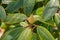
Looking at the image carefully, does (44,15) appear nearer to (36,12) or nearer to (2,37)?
(36,12)

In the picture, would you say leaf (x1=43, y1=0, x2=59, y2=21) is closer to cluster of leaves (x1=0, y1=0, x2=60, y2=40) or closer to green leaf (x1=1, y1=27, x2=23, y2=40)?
Result: cluster of leaves (x1=0, y1=0, x2=60, y2=40)

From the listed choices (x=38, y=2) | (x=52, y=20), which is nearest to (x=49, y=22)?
(x=52, y=20)

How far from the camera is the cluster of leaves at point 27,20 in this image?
28.3 inches

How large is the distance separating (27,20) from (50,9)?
0.36 ft

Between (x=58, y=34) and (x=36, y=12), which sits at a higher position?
(x=36, y=12)

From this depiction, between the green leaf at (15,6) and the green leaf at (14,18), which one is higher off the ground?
the green leaf at (15,6)

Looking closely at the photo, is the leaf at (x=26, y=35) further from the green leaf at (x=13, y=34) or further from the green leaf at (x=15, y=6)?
the green leaf at (x=15, y=6)

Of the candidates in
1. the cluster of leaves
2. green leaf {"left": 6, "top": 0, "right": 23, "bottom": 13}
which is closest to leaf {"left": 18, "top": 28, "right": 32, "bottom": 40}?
the cluster of leaves

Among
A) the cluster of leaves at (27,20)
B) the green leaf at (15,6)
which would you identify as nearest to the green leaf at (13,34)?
the cluster of leaves at (27,20)

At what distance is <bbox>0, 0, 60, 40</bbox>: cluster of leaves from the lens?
2.36ft

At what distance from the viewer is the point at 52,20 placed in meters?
0.85

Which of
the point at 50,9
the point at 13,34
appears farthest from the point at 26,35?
the point at 50,9

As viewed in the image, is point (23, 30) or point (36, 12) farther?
point (36, 12)

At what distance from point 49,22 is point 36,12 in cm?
8
